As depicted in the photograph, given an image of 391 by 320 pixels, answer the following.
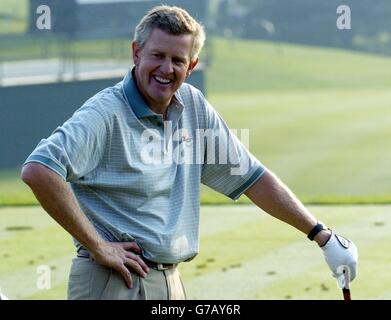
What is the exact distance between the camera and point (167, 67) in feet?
12.5

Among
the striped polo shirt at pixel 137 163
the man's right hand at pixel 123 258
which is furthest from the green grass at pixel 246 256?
the man's right hand at pixel 123 258

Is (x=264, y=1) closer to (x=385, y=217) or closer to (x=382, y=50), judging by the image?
(x=382, y=50)

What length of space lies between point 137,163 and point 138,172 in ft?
0.09

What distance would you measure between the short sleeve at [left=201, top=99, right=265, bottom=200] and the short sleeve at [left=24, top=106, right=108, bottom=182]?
1.57 feet

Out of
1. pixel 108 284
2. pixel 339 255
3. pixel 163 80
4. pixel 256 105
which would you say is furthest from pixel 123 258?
pixel 256 105

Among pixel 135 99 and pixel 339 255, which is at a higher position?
pixel 135 99

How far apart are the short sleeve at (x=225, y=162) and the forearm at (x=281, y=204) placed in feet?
0.11

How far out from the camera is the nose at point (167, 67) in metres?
3.79

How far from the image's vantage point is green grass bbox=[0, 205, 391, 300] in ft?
23.3

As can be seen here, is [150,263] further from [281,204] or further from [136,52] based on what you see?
[136,52]

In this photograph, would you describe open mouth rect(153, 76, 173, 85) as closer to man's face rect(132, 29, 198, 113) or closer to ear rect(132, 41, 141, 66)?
man's face rect(132, 29, 198, 113)

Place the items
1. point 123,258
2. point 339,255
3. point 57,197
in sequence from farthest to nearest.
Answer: point 339,255 → point 123,258 → point 57,197

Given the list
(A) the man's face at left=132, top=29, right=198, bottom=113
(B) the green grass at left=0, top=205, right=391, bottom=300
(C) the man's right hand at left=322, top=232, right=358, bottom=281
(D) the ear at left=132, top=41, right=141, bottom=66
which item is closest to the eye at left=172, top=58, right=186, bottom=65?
(A) the man's face at left=132, top=29, right=198, bottom=113

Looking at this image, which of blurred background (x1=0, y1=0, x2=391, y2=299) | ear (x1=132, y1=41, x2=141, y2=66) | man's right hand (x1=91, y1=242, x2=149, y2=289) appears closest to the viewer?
man's right hand (x1=91, y1=242, x2=149, y2=289)
